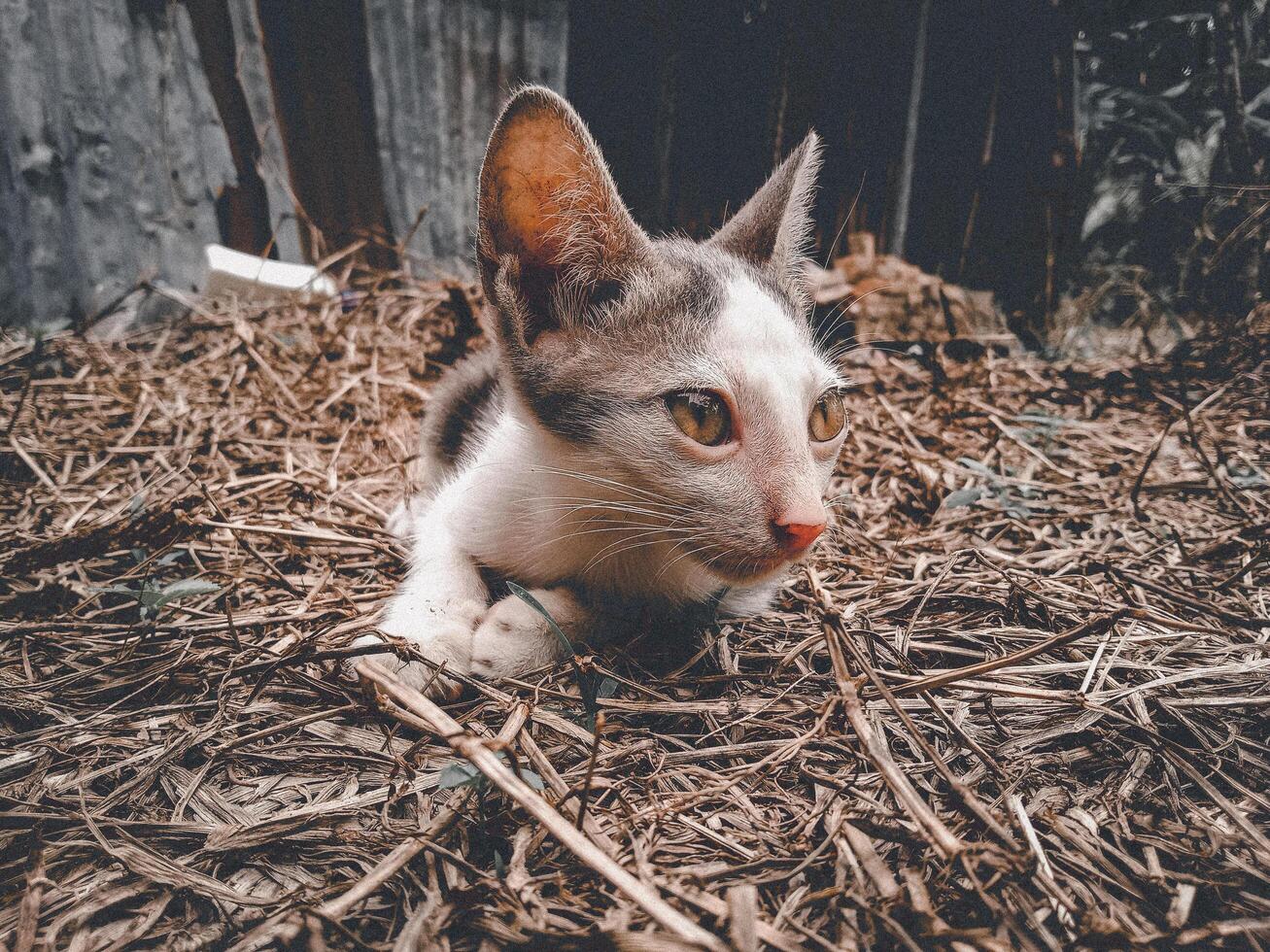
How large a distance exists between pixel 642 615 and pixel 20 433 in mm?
2153

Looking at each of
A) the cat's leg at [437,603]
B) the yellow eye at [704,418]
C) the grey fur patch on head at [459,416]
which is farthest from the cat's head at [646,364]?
the grey fur patch on head at [459,416]

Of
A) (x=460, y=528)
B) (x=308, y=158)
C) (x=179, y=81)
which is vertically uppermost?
(x=179, y=81)

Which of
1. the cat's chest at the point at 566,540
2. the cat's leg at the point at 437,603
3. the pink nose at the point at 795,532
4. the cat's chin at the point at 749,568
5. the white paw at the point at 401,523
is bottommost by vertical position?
the white paw at the point at 401,523

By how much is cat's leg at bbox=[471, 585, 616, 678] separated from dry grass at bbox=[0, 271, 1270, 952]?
64 mm

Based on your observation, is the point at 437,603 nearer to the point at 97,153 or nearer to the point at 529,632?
the point at 529,632

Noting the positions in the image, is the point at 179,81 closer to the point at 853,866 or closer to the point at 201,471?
the point at 201,471

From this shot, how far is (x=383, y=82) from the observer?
142 inches

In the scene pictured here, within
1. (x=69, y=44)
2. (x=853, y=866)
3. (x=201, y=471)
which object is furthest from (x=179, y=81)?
(x=853, y=866)

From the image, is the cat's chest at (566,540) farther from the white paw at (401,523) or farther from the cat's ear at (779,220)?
the cat's ear at (779,220)

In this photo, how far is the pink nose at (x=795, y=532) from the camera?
3.91ft

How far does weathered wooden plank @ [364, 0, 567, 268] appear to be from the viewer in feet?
11.7

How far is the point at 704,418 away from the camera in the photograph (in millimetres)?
1290

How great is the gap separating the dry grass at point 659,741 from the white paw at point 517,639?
0.19ft

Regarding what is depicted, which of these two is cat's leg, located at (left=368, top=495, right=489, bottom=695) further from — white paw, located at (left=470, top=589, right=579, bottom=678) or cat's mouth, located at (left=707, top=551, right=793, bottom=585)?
cat's mouth, located at (left=707, top=551, right=793, bottom=585)
